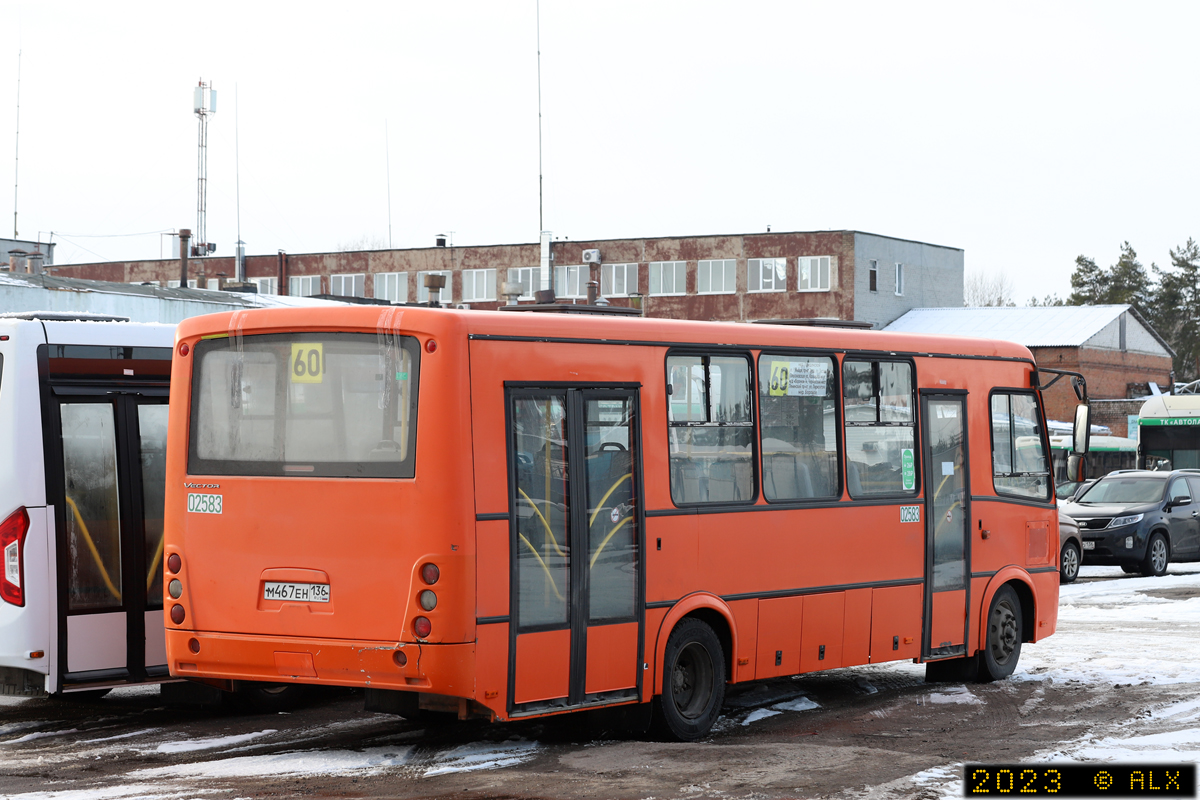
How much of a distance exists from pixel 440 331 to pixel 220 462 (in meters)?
1.78

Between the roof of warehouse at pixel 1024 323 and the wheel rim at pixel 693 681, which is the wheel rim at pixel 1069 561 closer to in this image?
the wheel rim at pixel 693 681

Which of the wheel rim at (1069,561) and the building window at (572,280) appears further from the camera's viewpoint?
the building window at (572,280)

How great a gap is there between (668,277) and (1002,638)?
63.8 metres

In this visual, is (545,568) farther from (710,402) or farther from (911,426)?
(911,426)

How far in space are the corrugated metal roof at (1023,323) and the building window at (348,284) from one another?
3049 centimetres

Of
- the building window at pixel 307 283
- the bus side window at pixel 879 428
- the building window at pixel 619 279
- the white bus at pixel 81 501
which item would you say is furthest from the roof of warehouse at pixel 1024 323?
the white bus at pixel 81 501

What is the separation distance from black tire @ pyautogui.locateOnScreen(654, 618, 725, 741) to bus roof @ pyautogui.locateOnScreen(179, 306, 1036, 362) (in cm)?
194

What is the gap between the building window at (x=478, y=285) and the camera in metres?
81.9

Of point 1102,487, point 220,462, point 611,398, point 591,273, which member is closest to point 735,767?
point 611,398

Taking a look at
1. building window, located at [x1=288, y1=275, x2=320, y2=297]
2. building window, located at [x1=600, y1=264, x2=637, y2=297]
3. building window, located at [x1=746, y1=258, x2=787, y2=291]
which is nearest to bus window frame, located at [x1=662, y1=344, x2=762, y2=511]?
building window, located at [x1=746, y1=258, x2=787, y2=291]

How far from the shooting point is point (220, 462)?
9398 mm

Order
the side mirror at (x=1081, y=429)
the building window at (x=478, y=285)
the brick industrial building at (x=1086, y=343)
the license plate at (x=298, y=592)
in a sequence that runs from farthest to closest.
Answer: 1. the building window at (x=478, y=285)
2. the brick industrial building at (x=1086, y=343)
3. the side mirror at (x=1081, y=429)
4. the license plate at (x=298, y=592)

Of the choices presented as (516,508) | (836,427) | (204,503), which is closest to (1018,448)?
(836,427)

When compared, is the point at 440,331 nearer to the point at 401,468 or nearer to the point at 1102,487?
the point at 401,468
